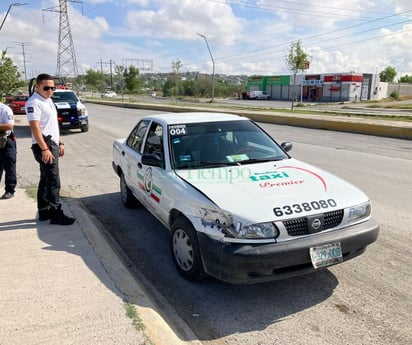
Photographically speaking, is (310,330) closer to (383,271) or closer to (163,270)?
(383,271)

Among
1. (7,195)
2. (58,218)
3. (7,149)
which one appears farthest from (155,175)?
(7,149)

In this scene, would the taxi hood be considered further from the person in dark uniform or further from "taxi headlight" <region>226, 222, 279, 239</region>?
the person in dark uniform

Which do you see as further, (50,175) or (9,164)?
(9,164)

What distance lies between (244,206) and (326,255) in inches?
31.3

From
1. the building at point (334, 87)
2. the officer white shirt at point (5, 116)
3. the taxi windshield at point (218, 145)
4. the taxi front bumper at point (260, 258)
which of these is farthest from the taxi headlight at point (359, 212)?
the building at point (334, 87)

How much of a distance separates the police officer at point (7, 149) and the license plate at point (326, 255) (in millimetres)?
5040

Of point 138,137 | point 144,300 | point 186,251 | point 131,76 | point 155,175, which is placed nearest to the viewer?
point 144,300

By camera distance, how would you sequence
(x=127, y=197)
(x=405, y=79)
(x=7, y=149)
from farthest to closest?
(x=405, y=79)
(x=7, y=149)
(x=127, y=197)

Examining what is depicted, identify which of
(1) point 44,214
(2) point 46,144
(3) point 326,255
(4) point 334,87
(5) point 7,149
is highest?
(4) point 334,87

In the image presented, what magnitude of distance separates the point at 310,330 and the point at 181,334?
978mm

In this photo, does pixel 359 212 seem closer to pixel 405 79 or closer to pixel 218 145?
pixel 218 145

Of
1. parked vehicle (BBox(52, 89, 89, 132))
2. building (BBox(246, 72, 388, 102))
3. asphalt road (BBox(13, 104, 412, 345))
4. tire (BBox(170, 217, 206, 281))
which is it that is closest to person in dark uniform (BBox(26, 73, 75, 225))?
asphalt road (BBox(13, 104, 412, 345))

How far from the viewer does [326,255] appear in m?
3.14

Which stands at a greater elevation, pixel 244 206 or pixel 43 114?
pixel 43 114
